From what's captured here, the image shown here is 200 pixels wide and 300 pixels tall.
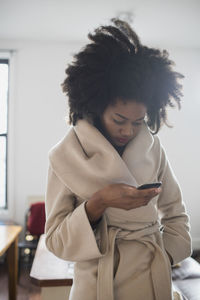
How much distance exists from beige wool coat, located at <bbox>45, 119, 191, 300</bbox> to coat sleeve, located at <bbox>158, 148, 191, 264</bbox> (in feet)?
0.17

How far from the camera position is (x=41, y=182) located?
351cm

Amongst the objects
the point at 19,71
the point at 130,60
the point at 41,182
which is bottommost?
the point at 41,182

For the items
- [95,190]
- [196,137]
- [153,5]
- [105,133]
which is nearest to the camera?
[95,190]

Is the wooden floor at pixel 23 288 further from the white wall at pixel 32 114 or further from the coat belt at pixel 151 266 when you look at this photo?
the coat belt at pixel 151 266

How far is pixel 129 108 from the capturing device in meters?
0.70

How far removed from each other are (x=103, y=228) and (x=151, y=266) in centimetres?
15

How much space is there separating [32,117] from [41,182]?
0.81 meters

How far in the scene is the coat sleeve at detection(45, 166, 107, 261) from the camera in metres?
0.64

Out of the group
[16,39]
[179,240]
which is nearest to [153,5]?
[16,39]

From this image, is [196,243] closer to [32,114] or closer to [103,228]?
[32,114]

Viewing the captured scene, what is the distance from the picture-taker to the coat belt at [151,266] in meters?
0.64

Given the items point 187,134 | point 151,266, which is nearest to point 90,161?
point 151,266

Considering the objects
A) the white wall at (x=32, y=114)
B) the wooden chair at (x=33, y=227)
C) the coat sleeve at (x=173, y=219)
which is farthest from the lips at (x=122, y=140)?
the white wall at (x=32, y=114)

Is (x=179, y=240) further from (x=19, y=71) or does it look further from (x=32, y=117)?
(x=19, y=71)
